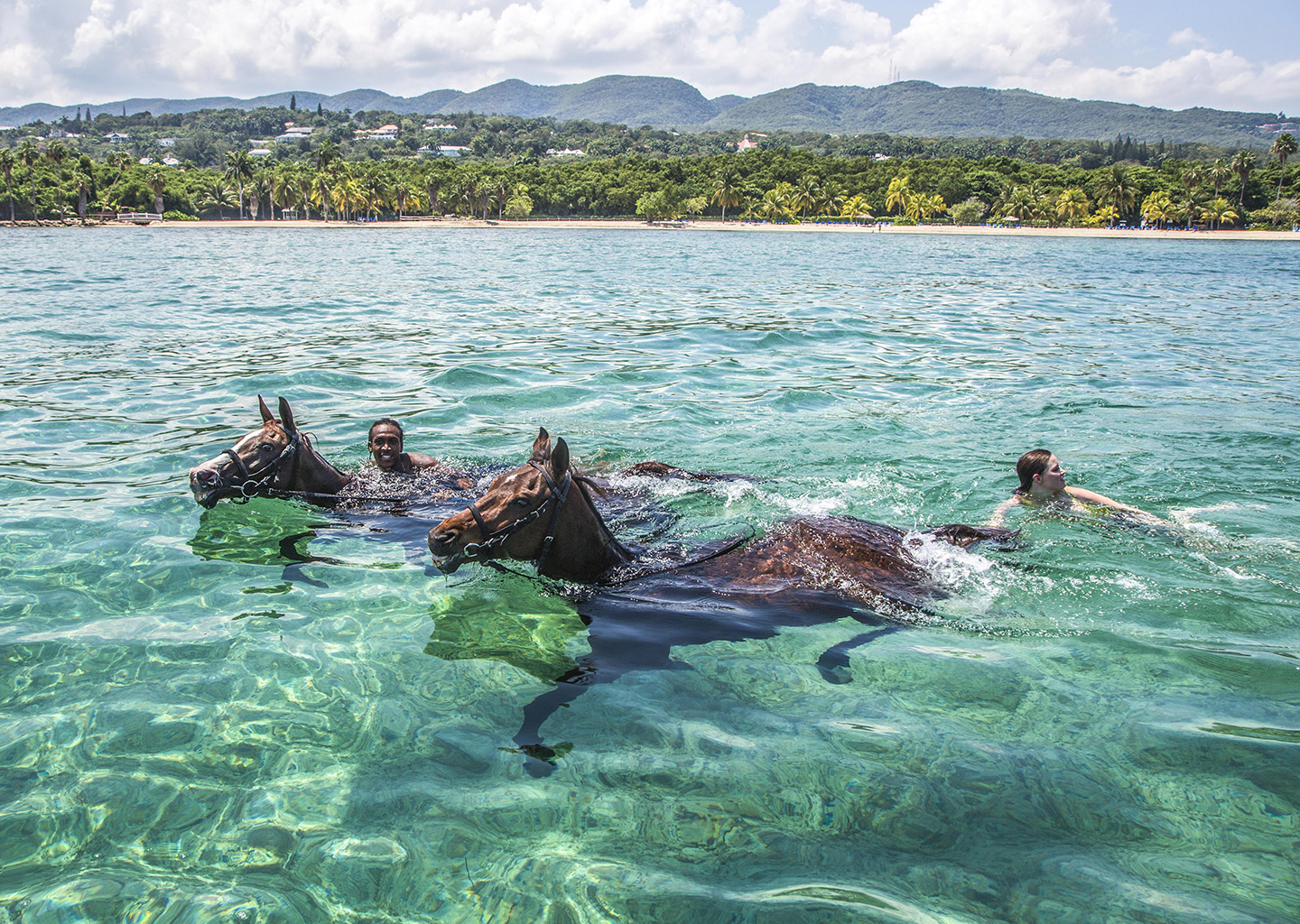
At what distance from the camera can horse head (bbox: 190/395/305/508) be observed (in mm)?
6590

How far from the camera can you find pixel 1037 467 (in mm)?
7867

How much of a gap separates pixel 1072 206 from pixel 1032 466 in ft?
408

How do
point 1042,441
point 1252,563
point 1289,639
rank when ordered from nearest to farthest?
point 1289,639
point 1252,563
point 1042,441

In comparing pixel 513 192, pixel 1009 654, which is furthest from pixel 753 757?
pixel 513 192

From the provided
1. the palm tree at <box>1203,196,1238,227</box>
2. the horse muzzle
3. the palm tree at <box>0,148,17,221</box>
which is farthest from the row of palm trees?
the horse muzzle

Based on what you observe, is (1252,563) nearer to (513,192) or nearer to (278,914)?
(278,914)

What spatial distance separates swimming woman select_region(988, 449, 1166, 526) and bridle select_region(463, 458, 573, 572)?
482 cm

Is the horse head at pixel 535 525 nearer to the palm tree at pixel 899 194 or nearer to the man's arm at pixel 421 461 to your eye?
the man's arm at pixel 421 461

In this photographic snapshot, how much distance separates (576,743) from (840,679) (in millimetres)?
1797

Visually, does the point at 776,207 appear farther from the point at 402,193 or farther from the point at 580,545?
the point at 580,545

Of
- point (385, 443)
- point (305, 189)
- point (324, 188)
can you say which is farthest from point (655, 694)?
point (305, 189)

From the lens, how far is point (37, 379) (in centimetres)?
1326

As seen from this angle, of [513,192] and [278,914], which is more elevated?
[513,192]

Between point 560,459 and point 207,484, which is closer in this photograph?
point 560,459
